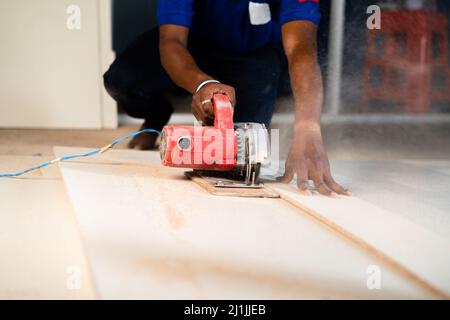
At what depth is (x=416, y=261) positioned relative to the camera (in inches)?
39.7

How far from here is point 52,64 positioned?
155 inches

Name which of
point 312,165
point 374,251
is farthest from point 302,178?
point 374,251

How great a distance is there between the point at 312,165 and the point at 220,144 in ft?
0.90

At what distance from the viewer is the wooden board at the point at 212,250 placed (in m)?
0.90

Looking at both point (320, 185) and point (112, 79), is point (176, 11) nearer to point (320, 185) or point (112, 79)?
point (112, 79)

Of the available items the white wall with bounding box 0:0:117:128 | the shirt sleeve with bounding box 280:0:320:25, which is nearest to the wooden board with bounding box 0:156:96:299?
the shirt sleeve with bounding box 280:0:320:25

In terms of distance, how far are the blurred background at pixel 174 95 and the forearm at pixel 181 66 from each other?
2.93 feet

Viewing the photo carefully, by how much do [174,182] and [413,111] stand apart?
4275mm

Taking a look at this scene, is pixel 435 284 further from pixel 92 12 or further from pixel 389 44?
pixel 389 44

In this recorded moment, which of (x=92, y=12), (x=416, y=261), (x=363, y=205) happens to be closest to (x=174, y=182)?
(x=363, y=205)

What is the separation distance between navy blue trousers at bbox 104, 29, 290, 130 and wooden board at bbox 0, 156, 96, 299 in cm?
86

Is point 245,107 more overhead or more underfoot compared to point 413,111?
more overhead

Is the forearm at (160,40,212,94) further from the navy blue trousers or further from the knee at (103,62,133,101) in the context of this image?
the knee at (103,62,133,101)

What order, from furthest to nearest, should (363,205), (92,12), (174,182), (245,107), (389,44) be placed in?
(389,44), (92,12), (245,107), (174,182), (363,205)
